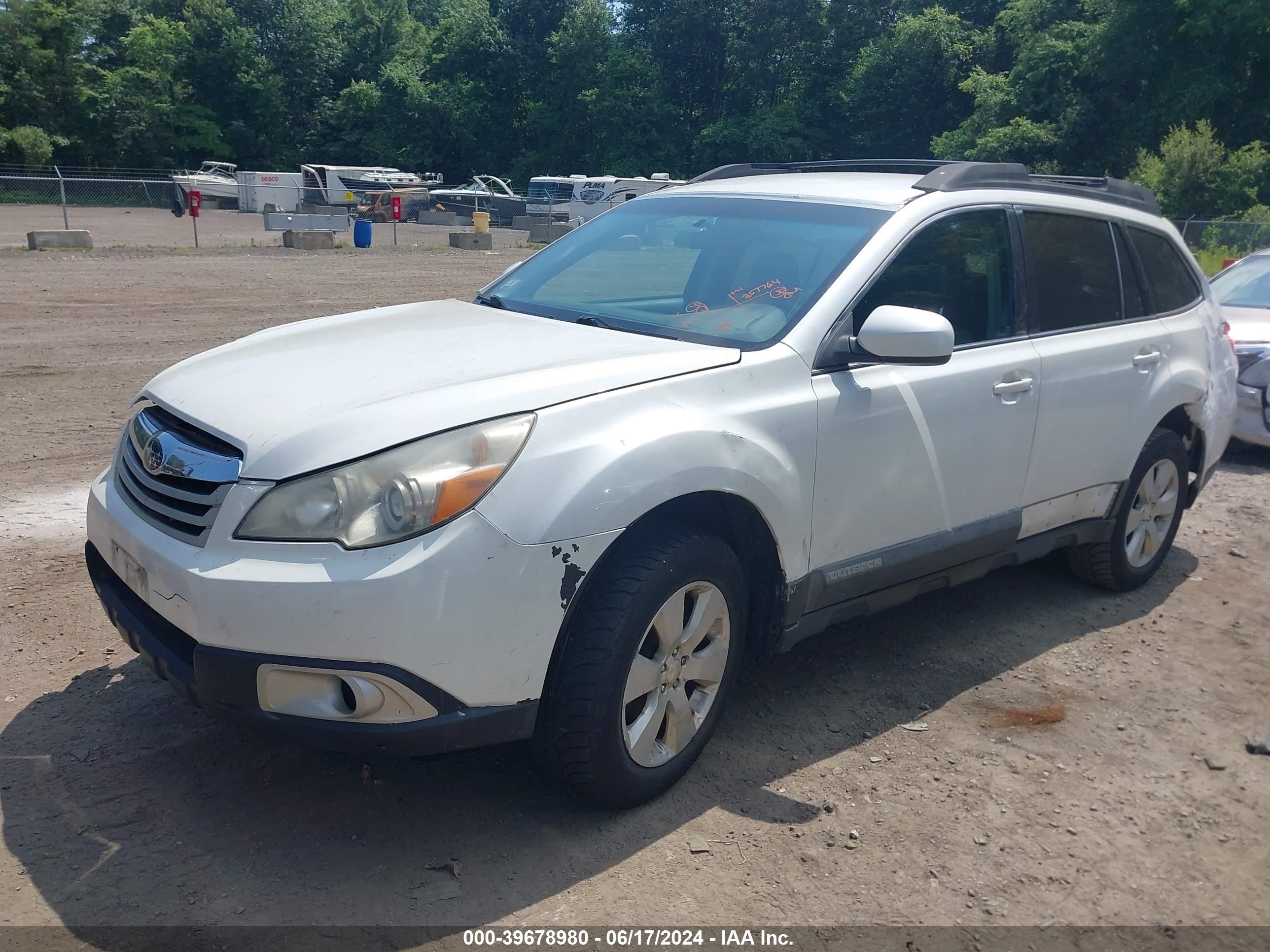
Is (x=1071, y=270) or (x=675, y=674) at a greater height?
(x=1071, y=270)

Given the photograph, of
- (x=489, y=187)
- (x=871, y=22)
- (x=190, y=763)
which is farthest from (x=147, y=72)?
(x=190, y=763)

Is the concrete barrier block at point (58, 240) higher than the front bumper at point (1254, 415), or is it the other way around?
the front bumper at point (1254, 415)

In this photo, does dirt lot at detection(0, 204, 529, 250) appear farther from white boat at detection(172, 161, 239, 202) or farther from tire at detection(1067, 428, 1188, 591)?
tire at detection(1067, 428, 1188, 591)

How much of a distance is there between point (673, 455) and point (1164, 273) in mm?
3485

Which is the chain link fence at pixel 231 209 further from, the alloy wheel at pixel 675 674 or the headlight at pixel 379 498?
the headlight at pixel 379 498

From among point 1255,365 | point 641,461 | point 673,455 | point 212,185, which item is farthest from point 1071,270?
point 212,185

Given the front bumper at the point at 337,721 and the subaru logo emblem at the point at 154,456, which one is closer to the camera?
the front bumper at the point at 337,721

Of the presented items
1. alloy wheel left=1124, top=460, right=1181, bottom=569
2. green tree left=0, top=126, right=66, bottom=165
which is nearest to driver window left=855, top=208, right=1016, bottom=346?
alloy wheel left=1124, top=460, right=1181, bottom=569

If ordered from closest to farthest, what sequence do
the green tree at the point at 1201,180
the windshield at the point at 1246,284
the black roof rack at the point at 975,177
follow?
the black roof rack at the point at 975,177
the windshield at the point at 1246,284
the green tree at the point at 1201,180

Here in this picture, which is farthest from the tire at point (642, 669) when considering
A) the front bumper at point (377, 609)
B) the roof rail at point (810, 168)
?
the roof rail at point (810, 168)

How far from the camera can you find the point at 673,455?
3.12m

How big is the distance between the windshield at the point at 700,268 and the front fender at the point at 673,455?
0.28 metres

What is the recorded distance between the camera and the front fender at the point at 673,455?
288 cm

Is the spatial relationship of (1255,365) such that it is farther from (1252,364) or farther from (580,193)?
(580,193)
